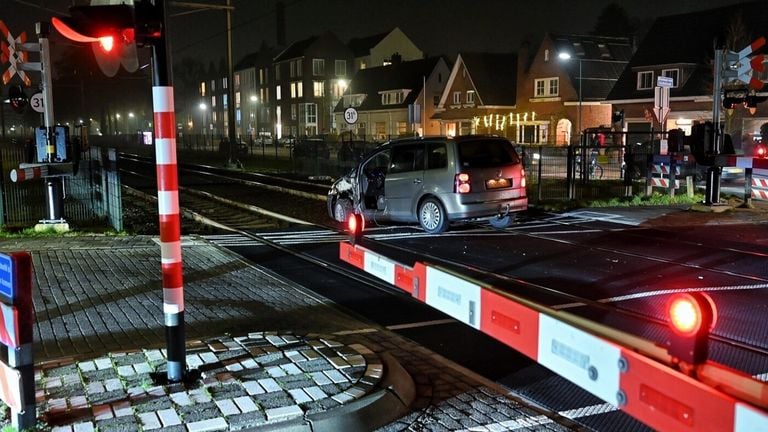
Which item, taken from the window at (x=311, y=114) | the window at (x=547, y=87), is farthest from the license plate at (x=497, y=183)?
the window at (x=311, y=114)

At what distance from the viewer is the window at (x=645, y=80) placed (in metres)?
49.7

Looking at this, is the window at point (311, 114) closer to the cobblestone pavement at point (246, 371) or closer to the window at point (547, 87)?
the window at point (547, 87)

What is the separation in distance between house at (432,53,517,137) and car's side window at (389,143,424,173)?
50176 mm

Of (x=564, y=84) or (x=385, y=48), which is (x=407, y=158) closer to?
(x=564, y=84)

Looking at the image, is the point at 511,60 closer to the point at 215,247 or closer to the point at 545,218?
the point at 545,218

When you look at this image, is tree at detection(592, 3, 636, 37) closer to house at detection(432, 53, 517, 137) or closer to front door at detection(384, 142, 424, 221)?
house at detection(432, 53, 517, 137)

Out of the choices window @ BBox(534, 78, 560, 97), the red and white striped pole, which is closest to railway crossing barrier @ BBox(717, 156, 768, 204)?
the red and white striped pole

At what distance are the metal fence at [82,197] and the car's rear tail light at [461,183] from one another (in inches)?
249

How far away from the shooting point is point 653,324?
7.21m

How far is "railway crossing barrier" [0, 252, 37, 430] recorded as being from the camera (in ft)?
14.0

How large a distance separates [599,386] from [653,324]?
4.39 meters

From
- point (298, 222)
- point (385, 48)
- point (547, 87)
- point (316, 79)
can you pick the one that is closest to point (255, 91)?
point (316, 79)

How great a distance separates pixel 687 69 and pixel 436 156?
3929 cm

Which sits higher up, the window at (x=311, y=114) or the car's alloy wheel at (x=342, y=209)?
the window at (x=311, y=114)
